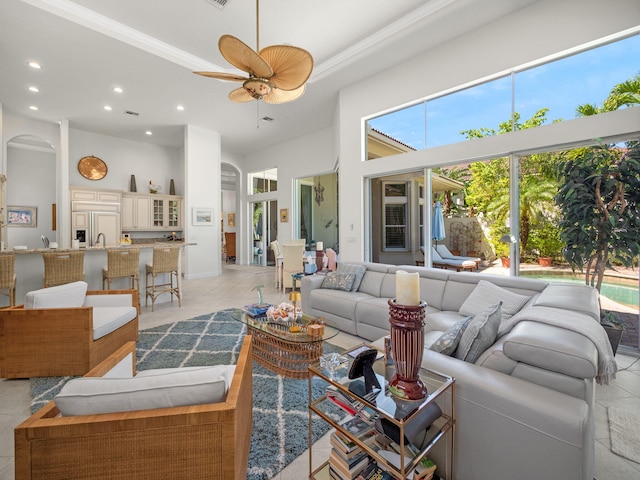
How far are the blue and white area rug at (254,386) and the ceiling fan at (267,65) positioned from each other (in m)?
2.73

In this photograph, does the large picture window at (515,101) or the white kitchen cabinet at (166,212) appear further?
the white kitchen cabinet at (166,212)

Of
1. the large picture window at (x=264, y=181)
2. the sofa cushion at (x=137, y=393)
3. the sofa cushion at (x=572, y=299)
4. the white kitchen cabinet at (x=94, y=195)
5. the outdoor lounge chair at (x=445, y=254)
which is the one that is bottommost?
the sofa cushion at (x=137, y=393)

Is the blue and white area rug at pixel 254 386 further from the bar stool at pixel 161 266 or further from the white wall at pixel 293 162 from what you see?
the white wall at pixel 293 162

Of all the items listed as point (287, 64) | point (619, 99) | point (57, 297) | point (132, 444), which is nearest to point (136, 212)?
point (57, 297)

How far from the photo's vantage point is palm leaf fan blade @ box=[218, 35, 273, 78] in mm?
2391

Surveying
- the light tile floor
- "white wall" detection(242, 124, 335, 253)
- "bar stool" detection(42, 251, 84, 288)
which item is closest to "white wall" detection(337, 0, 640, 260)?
"white wall" detection(242, 124, 335, 253)

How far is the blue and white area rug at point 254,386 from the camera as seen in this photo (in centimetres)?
163

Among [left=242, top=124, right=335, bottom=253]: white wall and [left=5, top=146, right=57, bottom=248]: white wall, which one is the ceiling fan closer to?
[left=242, top=124, right=335, bottom=253]: white wall

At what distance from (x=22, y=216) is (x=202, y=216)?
184 inches

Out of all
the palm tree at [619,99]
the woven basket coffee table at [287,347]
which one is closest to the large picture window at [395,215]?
the palm tree at [619,99]

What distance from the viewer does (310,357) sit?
8.05 feet

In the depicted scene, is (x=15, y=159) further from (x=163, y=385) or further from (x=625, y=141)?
(x=625, y=141)

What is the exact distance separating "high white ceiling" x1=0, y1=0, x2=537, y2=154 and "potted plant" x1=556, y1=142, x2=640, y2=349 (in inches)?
82.7

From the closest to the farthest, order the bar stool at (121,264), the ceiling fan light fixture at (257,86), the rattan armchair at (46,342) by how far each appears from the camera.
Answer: the rattan armchair at (46,342), the ceiling fan light fixture at (257,86), the bar stool at (121,264)
